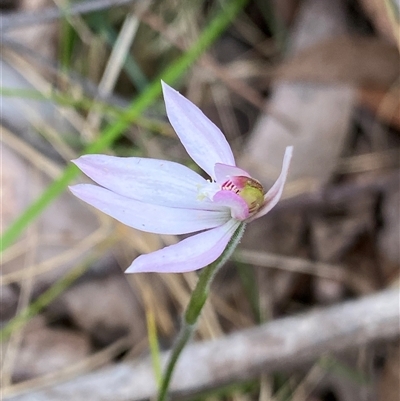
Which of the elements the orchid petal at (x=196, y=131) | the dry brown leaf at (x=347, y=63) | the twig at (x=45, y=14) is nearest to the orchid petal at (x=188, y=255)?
the orchid petal at (x=196, y=131)

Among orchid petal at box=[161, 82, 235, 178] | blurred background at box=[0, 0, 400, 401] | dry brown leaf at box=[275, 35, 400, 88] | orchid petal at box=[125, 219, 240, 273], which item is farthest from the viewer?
dry brown leaf at box=[275, 35, 400, 88]

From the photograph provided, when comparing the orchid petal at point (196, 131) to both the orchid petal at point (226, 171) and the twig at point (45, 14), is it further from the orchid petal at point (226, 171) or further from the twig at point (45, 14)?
the twig at point (45, 14)

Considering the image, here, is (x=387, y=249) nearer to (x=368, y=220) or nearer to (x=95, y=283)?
(x=368, y=220)

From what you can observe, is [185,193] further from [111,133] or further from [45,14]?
[45,14]

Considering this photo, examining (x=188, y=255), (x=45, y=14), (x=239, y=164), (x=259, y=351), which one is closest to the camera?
(x=188, y=255)

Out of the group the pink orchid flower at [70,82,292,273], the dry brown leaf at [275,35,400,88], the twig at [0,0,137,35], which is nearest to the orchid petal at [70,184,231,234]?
the pink orchid flower at [70,82,292,273]

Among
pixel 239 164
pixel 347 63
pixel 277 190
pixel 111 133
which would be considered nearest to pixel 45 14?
pixel 111 133

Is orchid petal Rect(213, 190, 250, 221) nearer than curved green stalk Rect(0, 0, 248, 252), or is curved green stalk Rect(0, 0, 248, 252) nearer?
orchid petal Rect(213, 190, 250, 221)

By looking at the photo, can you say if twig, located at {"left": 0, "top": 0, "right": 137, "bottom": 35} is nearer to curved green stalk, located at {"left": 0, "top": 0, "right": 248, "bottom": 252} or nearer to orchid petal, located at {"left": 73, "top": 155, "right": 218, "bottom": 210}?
curved green stalk, located at {"left": 0, "top": 0, "right": 248, "bottom": 252}
